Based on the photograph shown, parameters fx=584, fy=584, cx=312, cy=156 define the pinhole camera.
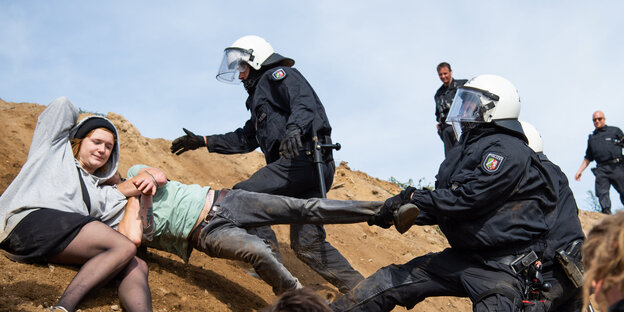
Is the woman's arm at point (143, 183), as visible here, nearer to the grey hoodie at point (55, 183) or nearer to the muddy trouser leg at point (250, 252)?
the grey hoodie at point (55, 183)

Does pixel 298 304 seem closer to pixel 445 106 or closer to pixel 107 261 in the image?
pixel 107 261

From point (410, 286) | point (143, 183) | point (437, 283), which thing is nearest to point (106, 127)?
point (143, 183)

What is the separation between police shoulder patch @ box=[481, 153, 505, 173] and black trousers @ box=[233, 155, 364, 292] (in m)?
1.71

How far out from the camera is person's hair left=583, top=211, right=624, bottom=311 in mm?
1899

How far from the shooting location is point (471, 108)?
4449 mm

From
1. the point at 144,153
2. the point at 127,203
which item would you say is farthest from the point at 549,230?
the point at 144,153

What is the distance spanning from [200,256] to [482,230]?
281cm

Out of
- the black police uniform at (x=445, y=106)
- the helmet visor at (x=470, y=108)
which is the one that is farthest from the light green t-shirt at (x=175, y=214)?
the black police uniform at (x=445, y=106)

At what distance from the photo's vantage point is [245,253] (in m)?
4.19

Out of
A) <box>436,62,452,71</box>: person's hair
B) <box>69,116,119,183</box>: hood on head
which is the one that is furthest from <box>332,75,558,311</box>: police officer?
<box>436,62,452,71</box>: person's hair

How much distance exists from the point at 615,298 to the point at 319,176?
3.40 meters

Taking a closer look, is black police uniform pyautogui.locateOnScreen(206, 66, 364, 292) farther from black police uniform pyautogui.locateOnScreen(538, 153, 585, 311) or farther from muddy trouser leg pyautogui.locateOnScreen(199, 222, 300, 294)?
black police uniform pyautogui.locateOnScreen(538, 153, 585, 311)

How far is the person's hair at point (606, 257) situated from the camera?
1899 mm

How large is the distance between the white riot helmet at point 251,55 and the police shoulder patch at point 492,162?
2522 millimetres
